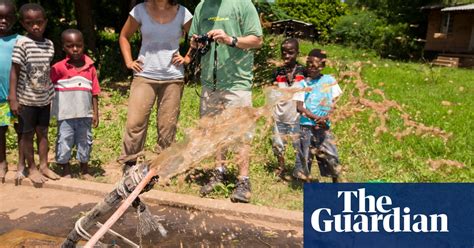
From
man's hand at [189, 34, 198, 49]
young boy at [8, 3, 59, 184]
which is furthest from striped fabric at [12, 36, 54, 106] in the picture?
man's hand at [189, 34, 198, 49]

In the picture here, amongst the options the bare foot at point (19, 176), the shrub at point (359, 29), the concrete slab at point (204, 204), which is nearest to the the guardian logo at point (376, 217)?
the concrete slab at point (204, 204)

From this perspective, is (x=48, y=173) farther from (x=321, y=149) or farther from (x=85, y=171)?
(x=321, y=149)

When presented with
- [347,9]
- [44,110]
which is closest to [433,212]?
[44,110]

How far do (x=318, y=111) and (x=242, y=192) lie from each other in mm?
970

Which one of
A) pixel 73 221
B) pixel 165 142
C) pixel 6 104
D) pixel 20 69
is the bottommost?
pixel 73 221

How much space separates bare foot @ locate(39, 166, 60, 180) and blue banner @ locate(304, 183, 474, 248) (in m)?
3.01

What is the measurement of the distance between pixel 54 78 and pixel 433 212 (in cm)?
359

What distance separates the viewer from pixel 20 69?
4.39 metres

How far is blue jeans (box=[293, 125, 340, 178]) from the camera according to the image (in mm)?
4488

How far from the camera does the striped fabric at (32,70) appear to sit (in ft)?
14.4

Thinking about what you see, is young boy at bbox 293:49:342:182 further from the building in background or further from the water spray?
the building in background

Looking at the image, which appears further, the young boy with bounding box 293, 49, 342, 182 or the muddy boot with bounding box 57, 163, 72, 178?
the muddy boot with bounding box 57, 163, 72, 178

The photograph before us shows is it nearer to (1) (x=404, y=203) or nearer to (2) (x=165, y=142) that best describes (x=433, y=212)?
(1) (x=404, y=203)

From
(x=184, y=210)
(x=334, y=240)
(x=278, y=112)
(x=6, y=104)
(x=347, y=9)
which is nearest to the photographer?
(x=334, y=240)
